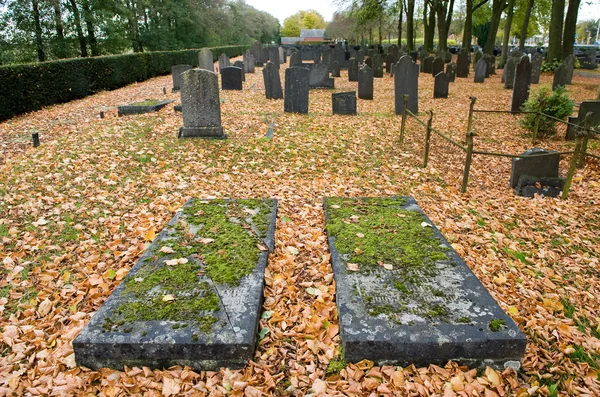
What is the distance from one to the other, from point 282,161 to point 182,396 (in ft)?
17.6

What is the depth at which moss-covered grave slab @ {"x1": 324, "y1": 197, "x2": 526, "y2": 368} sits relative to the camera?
2832 millimetres

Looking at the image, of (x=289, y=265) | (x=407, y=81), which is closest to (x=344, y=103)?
(x=407, y=81)

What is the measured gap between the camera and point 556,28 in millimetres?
19641

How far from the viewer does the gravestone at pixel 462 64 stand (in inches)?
831

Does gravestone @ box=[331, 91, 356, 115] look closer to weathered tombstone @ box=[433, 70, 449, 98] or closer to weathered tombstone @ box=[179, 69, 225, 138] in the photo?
weathered tombstone @ box=[179, 69, 225, 138]

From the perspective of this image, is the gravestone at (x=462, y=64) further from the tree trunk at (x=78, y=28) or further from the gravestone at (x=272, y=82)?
the tree trunk at (x=78, y=28)

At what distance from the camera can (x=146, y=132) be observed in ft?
30.7

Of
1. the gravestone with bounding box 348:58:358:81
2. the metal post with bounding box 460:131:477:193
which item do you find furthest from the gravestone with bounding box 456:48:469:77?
the metal post with bounding box 460:131:477:193

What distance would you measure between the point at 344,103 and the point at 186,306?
944 centimetres

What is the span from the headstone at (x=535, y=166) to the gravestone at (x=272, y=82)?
9.60m

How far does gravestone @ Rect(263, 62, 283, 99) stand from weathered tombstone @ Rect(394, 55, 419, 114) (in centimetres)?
443

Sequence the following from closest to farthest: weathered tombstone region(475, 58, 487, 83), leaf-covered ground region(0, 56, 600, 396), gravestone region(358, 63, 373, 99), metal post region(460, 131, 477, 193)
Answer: leaf-covered ground region(0, 56, 600, 396)
metal post region(460, 131, 477, 193)
gravestone region(358, 63, 373, 99)
weathered tombstone region(475, 58, 487, 83)

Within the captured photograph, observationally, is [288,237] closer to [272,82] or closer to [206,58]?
[272,82]

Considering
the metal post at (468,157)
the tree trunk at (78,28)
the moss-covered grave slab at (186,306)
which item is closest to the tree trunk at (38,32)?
the tree trunk at (78,28)
